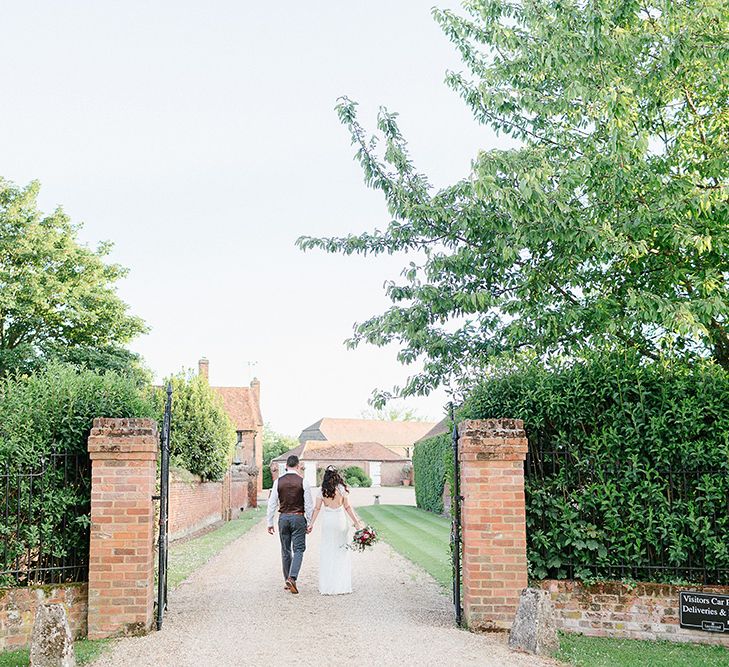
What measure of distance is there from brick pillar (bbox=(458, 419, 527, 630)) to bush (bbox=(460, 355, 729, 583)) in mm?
359

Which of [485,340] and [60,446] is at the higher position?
[485,340]

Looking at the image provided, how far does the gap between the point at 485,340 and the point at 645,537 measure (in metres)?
3.66

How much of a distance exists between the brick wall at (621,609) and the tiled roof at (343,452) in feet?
207

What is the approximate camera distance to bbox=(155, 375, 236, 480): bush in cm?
2380

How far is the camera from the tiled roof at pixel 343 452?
72.2m

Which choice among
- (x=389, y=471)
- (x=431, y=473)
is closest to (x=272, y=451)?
(x=389, y=471)

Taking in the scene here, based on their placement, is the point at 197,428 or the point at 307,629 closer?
the point at 307,629

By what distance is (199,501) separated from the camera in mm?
23625

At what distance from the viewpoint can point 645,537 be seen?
880cm

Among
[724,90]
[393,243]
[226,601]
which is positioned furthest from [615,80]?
[226,601]

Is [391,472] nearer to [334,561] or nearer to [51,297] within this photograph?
[51,297]

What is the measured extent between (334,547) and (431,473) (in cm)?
2062

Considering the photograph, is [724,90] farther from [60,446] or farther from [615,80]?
[60,446]

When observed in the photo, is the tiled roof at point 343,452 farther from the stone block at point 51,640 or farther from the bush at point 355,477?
the stone block at point 51,640
